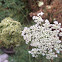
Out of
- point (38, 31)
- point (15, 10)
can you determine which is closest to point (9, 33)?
point (38, 31)

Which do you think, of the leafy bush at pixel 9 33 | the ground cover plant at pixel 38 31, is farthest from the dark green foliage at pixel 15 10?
the leafy bush at pixel 9 33

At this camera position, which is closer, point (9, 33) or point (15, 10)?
point (9, 33)

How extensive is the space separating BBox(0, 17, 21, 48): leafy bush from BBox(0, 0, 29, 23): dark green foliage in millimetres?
781

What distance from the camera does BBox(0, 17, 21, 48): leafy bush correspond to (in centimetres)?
290

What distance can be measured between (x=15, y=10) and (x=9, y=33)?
55.0 inches

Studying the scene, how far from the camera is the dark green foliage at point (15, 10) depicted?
3.77m

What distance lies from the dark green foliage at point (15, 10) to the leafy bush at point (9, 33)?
78 centimetres

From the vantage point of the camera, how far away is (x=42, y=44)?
2.28m

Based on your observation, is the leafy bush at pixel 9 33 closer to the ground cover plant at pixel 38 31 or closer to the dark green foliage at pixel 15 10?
the ground cover plant at pixel 38 31

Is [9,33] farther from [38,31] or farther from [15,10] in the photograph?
[15,10]

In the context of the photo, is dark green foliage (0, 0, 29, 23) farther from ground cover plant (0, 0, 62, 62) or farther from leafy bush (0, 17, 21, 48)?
leafy bush (0, 17, 21, 48)

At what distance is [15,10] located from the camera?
411 centimetres

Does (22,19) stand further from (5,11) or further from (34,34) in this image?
(34,34)

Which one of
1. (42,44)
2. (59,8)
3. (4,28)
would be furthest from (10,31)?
(59,8)
